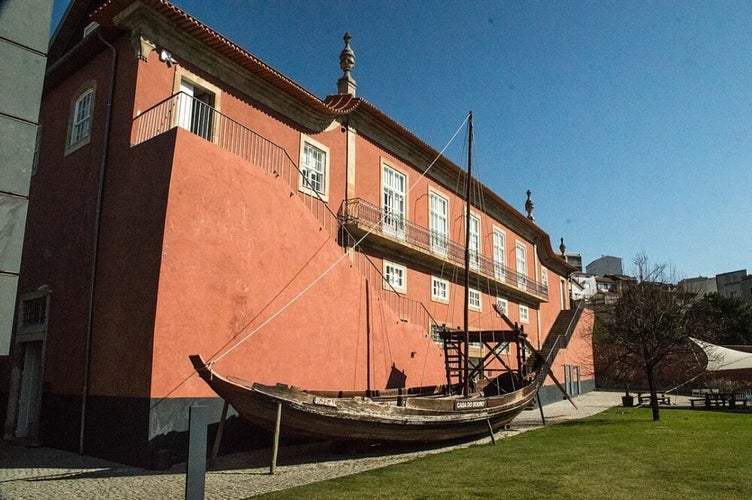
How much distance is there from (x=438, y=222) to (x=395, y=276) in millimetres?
4188

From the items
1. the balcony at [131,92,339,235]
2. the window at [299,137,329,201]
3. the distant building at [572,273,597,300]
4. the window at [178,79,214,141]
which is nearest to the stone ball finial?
the window at [299,137,329,201]

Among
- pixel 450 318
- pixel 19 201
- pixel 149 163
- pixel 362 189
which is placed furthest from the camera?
pixel 450 318

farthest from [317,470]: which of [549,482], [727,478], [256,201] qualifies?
[727,478]

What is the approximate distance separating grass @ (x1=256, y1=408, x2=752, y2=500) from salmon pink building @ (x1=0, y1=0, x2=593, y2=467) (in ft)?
9.30

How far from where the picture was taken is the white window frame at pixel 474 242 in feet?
75.4

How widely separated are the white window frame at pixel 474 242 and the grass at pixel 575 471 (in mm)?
9704

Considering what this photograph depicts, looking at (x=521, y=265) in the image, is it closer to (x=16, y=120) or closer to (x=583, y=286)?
(x=16, y=120)

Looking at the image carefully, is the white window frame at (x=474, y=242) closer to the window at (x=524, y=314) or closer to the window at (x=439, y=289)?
the window at (x=439, y=289)

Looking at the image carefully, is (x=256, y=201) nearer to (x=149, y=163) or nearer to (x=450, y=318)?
(x=149, y=163)

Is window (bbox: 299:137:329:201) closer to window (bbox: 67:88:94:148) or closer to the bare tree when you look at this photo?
window (bbox: 67:88:94:148)

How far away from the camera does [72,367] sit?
10.8m

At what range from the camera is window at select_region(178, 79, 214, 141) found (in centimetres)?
1186

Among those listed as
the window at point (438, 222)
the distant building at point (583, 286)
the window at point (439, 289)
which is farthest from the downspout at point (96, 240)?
the distant building at point (583, 286)

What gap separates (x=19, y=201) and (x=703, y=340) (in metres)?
25.4
